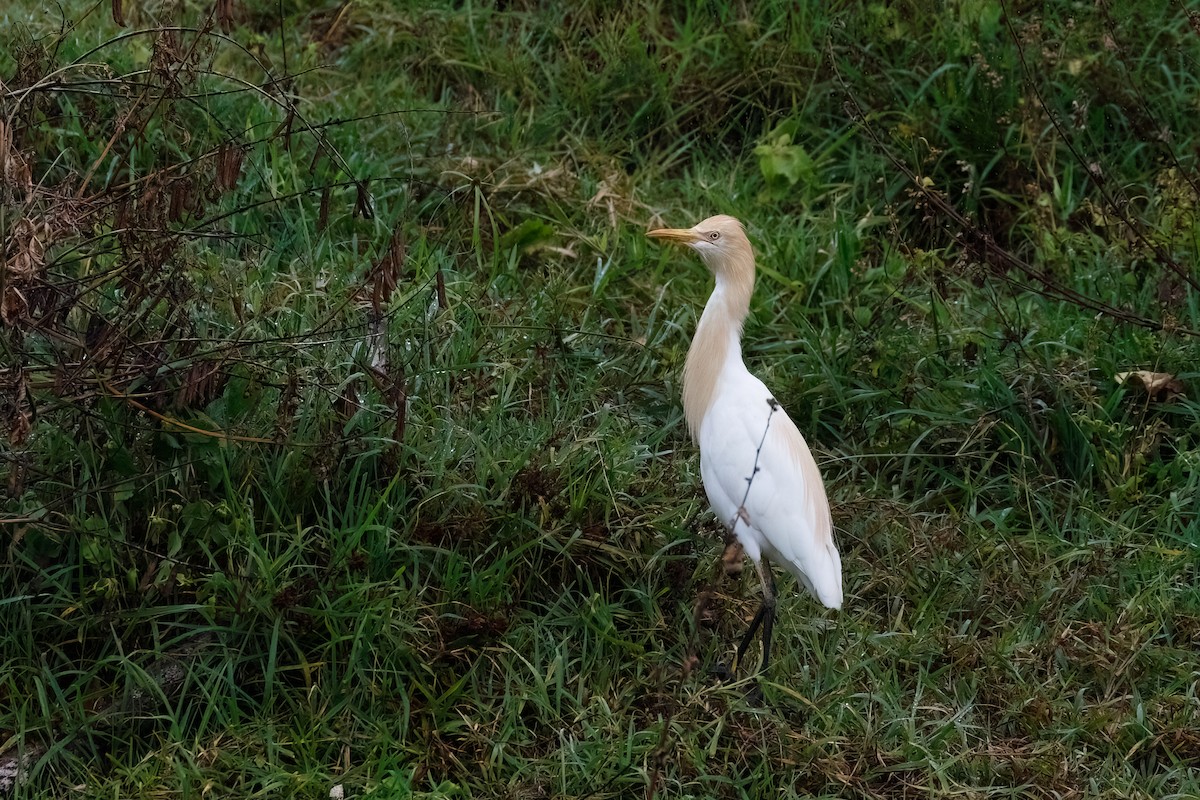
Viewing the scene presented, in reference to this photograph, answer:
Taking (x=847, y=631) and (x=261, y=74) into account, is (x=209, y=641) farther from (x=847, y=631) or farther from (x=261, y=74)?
(x=261, y=74)

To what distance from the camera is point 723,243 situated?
144 inches

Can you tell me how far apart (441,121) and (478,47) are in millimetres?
506

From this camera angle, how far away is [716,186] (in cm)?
523

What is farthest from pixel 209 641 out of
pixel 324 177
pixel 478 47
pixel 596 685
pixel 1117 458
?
pixel 478 47

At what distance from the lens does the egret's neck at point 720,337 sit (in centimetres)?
370

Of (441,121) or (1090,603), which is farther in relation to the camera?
(441,121)

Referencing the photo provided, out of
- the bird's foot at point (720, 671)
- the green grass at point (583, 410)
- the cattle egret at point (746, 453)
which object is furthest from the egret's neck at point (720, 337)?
the bird's foot at point (720, 671)

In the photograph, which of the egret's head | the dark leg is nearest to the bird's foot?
the dark leg

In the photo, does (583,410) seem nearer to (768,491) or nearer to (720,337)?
(720,337)

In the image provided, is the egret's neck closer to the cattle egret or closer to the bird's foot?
the cattle egret

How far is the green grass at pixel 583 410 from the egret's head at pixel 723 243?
611mm

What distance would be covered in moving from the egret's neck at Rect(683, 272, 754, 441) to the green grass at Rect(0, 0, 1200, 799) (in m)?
0.32

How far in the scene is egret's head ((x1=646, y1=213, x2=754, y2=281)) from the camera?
367cm

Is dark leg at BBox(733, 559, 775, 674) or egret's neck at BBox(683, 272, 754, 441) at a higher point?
egret's neck at BBox(683, 272, 754, 441)
